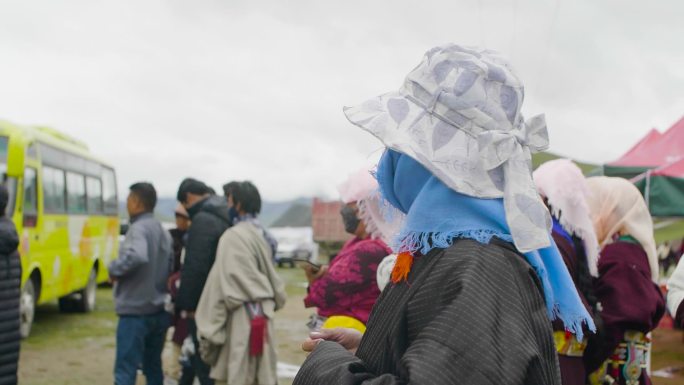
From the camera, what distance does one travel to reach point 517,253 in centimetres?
151

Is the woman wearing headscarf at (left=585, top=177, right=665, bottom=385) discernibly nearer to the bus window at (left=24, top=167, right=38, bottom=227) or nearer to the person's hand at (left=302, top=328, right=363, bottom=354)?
the person's hand at (left=302, top=328, right=363, bottom=354)

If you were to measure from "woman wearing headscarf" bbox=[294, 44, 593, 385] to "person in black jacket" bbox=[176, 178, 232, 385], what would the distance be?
375 centimetres

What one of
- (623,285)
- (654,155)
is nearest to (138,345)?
(623,285)

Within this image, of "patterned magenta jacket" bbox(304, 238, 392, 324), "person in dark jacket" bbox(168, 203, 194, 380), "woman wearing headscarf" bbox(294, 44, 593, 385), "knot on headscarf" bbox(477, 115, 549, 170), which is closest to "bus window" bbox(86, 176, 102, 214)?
"person in dark jacket" bbox(168, 203, 194, 380)

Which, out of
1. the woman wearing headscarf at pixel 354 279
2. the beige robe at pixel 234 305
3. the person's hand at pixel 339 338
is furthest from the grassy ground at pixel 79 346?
the person's hand at pixel 339 338

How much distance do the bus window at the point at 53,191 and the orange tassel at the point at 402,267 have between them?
913 centimetres

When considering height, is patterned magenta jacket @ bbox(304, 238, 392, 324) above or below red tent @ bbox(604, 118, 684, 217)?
below

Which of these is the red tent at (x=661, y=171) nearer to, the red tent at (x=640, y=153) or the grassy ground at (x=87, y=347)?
the red tent at (x=640, y=153)

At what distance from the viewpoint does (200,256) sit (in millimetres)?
5309

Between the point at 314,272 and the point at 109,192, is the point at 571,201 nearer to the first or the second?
the point at 314,272

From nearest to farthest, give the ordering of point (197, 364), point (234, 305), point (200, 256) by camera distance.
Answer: point (234, 305) → point (200, 256) → point (197, 364)

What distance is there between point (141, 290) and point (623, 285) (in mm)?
3765

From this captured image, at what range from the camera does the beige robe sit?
5.02 meters

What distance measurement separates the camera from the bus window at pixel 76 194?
11139 millimetres
